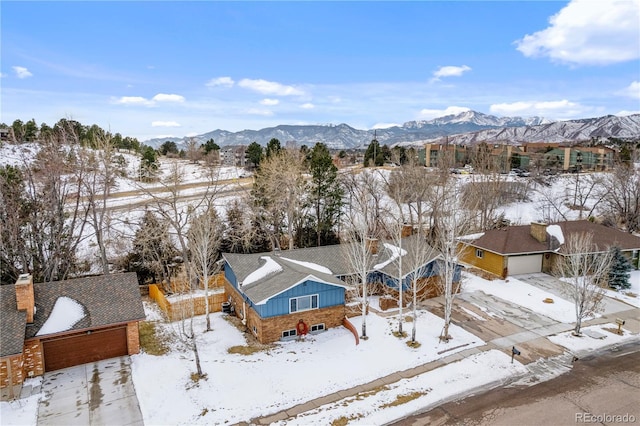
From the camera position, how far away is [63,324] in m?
16.2

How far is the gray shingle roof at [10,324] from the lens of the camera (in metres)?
13.9

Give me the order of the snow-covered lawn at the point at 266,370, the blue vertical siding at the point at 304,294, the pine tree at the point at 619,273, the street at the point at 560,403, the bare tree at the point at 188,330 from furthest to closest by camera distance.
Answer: the pine tree at the point at 619,273
the blue vertical siding at the point at 304,294
the bare tree at the point at 188,330
the snow-covered lawn at the point at 266,370
the street at the point at 560,403

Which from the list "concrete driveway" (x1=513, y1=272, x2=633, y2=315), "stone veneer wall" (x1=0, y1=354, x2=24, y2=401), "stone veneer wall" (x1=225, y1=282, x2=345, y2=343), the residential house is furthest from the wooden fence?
"concrete driveway" (x1=513, y1=272, x2=633, y2=315)

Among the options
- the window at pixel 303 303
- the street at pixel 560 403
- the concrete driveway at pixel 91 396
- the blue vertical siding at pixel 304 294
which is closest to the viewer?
the concrete driveway at pixel 91 396

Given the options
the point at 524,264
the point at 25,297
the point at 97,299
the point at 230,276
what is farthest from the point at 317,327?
the point at 524,264

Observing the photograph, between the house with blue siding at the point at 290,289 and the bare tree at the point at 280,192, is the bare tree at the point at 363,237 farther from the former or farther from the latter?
the bare tree at the point at 280,192

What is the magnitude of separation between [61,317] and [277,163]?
18692mm

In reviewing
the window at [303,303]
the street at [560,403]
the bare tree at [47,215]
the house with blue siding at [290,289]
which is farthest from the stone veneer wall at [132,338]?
the street at [560,403]

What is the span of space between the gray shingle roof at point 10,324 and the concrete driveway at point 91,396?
2063 mm

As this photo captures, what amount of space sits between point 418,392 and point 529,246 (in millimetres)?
18815

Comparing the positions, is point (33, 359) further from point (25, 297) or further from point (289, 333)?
point (289, 333)

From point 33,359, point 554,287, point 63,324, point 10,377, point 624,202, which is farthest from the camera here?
point 624,202

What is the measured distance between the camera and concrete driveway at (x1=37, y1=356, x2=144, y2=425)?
13.0 meters

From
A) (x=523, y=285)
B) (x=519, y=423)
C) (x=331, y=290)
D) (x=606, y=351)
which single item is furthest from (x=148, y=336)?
(x=523, y=285)
